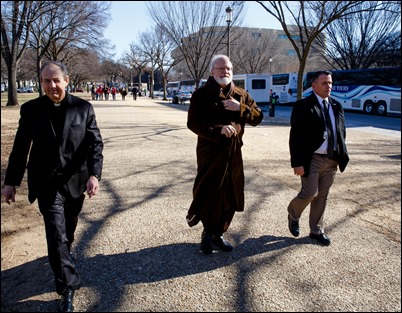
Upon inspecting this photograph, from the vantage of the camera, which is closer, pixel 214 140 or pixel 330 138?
pixel 214 140

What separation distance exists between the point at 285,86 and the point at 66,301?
33.1 metres

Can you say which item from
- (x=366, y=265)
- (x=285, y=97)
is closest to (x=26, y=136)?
(x=366, y=265)

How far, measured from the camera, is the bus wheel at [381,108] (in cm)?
2266

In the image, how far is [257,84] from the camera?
3434cm

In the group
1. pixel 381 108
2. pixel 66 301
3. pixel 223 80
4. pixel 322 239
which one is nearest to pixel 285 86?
pixel 381 108

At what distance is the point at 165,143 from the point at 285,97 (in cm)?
2580

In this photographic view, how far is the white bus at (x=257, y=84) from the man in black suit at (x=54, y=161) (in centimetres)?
3214

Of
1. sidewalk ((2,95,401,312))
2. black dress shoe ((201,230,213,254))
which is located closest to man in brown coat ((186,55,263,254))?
black dress shoe ((201,230,213,254))

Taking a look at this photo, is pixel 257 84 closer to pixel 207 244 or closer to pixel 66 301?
pixel 207 244

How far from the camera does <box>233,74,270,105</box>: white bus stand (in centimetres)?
3400

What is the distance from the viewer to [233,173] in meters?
3.44

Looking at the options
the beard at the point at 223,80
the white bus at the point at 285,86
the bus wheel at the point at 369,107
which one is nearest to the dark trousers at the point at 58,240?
the beard at the point at 223,80

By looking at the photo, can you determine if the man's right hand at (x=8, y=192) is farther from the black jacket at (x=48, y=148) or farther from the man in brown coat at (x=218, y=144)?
the man in brown coat at (x=218, y=144)

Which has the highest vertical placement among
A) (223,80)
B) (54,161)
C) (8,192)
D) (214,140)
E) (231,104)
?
(223,80)
